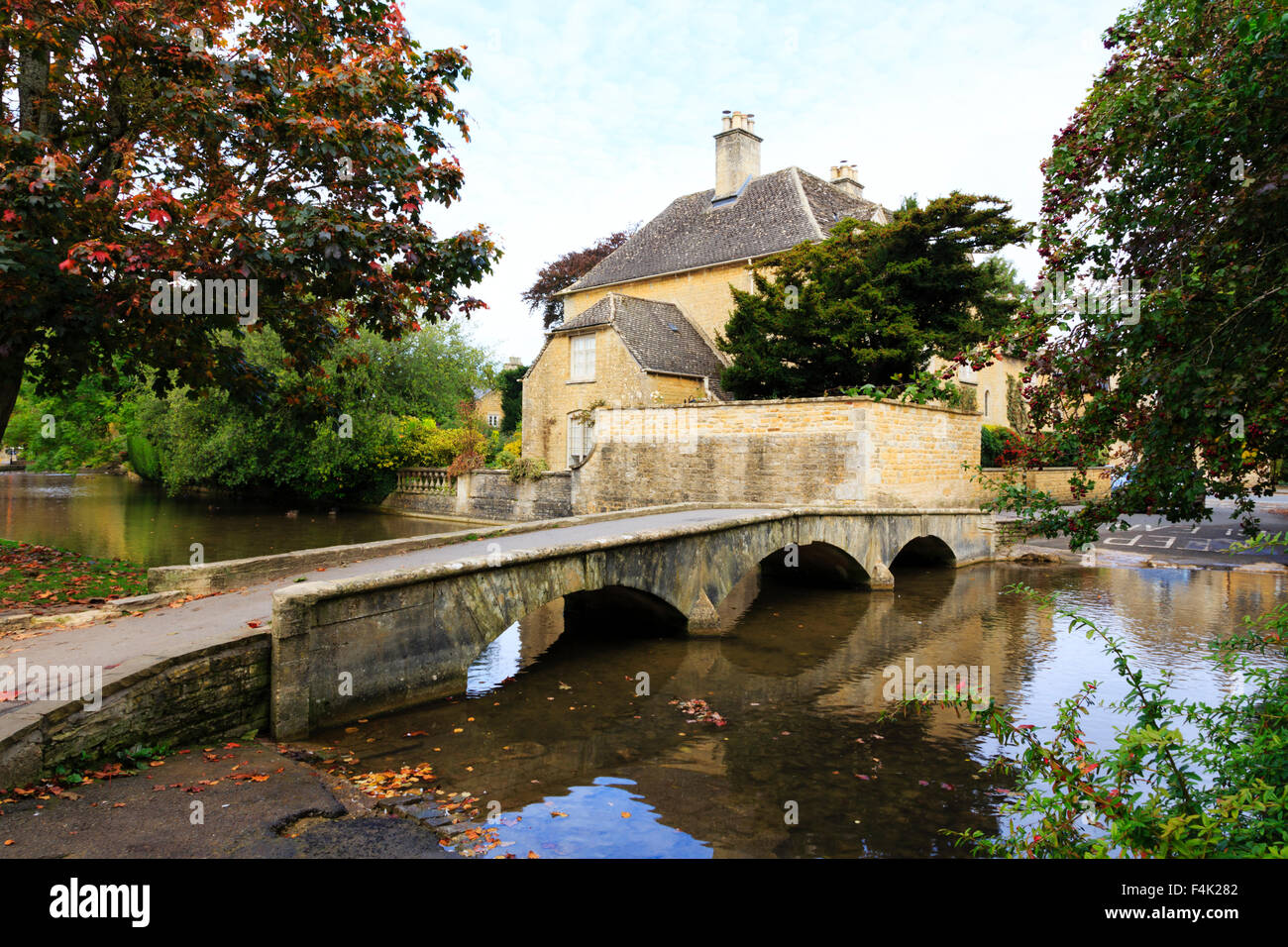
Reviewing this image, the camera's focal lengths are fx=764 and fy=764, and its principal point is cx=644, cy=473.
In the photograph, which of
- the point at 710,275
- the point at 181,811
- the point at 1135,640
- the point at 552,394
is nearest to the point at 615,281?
the point at 710,275

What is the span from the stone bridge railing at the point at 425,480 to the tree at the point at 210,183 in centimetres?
1682

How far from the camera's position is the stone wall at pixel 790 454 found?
1692 cm

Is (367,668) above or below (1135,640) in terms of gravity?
above

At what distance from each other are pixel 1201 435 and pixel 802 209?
24.9 m

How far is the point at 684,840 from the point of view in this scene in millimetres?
5113

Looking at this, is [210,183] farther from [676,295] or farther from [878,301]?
[676,295]

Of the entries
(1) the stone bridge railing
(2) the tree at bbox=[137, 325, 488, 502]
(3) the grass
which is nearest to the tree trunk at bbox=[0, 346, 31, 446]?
(3) the grass

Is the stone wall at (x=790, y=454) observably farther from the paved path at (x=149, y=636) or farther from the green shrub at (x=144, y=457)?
the green shrub at (x=144, y=457)

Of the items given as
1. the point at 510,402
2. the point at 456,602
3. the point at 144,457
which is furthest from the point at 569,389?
the point at 144,457

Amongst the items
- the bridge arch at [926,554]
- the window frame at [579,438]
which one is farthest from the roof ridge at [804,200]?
the bridge arch at [926,554]

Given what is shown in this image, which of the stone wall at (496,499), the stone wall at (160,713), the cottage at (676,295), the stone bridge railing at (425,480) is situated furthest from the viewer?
the stone bridge railing at (425,480)

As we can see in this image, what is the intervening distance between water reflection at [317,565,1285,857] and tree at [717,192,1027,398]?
8.23 meters

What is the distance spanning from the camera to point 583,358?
26.4 m
